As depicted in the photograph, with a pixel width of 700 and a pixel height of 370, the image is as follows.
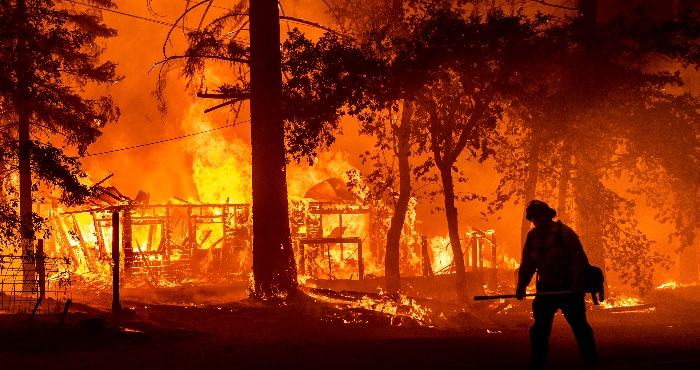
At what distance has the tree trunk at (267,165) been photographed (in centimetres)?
1599

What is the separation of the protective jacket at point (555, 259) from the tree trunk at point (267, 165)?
890 cm

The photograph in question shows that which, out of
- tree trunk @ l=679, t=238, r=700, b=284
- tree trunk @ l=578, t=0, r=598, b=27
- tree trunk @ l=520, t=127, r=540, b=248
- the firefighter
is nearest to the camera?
the firefighter

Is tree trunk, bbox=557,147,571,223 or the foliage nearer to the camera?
the foliage

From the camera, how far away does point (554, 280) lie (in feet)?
25.3

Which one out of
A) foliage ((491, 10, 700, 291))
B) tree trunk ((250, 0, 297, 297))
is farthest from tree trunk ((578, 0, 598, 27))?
tree trunk ((250, 0, 297, 297))

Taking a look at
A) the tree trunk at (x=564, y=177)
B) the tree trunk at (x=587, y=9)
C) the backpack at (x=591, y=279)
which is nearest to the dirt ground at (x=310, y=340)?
the backpack at (x=591, y=279)

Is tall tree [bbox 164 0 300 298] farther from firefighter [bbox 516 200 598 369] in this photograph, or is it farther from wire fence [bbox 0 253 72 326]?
firefighter [bbox 516 200 598 369]

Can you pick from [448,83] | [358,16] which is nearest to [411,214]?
[358,16]

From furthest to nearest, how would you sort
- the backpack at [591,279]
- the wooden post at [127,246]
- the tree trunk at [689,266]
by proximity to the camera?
the tree trunk at [689,266] → the wooden post at [127,246] → the backpack at [591,279]

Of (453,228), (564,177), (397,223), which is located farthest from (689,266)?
(453,228)

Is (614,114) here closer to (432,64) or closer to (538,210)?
(432,64)

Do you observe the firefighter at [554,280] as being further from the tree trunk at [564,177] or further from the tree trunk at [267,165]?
the tree trunk at [564,177]

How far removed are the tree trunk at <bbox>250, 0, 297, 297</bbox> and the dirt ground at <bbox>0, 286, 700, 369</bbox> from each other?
79 cm

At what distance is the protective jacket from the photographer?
7609 mm
